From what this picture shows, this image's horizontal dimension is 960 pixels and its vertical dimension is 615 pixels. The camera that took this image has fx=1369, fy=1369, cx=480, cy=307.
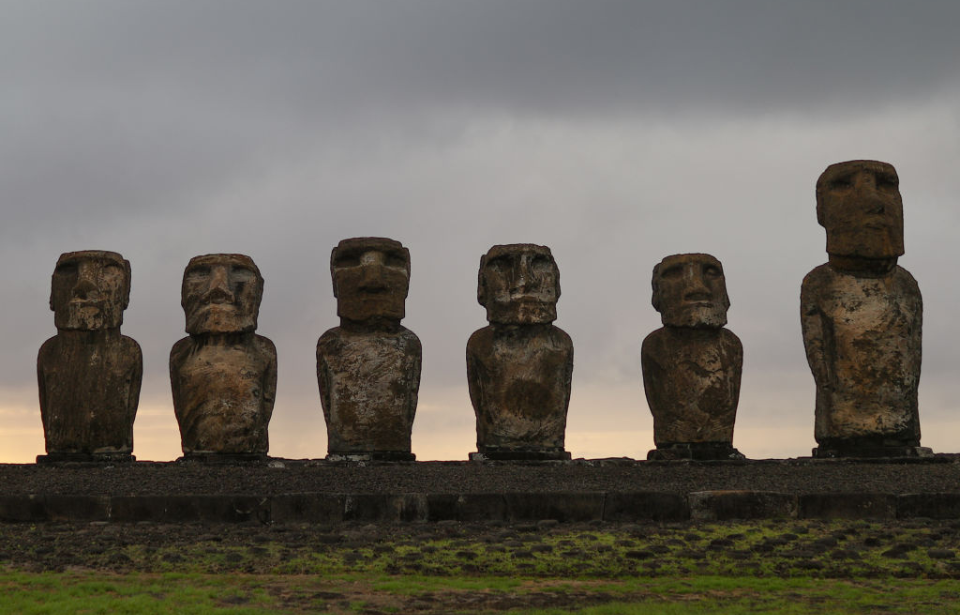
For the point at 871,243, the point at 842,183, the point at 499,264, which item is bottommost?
the point at 499,264

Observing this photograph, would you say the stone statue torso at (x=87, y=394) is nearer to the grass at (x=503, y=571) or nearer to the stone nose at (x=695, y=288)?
the grass at (x=503, y=571)

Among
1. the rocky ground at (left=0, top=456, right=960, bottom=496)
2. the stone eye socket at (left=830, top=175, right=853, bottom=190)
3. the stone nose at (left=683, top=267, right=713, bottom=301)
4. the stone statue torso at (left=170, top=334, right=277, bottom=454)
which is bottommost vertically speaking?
the rocky ground at (left=0, top=456, right=960, bottom=496)

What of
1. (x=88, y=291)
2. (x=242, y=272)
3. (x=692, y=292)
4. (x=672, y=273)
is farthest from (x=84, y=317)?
(x=692, y=292)

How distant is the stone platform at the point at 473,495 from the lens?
1302 cm

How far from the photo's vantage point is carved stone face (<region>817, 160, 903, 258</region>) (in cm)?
1762

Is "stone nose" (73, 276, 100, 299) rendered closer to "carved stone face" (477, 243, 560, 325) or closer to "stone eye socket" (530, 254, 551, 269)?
"carved stone face" (477, 243, 560, 325)

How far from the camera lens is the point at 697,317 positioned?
58.3 feet

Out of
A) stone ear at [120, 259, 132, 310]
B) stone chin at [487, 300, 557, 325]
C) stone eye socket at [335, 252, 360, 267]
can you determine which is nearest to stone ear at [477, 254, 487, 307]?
stone chin at [487, 300, 557, 325]

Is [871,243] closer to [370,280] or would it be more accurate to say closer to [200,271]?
[370,280]

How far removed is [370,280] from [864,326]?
20.8 ft

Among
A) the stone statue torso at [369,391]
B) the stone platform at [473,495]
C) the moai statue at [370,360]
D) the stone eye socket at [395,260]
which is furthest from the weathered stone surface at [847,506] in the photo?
the stone eye socket at [395,260]

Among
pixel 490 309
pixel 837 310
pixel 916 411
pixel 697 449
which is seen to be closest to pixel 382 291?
pixel 490 309

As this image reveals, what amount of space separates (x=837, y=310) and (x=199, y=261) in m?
8.33

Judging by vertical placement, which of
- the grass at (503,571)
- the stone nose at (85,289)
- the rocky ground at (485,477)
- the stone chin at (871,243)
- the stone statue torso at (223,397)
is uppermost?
the stone chin at (871,243)
